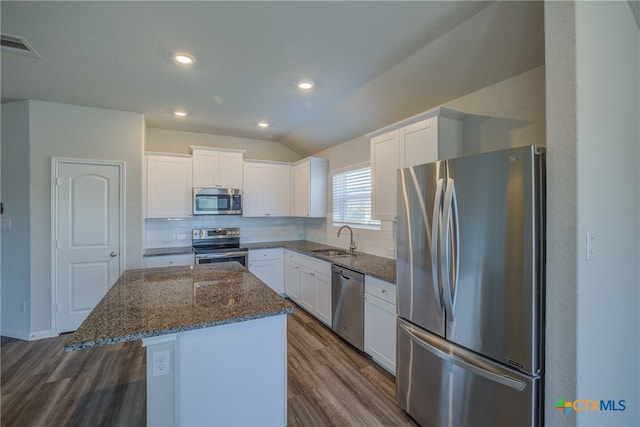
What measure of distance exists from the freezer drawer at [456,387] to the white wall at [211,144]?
3956mm

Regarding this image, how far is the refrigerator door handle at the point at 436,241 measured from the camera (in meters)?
1.77

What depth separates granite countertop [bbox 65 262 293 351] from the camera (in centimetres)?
137

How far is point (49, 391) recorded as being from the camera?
7.73 feet

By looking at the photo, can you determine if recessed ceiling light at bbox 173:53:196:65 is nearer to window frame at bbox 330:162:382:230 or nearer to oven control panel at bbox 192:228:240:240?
window frame at bbox 330:162:382:230

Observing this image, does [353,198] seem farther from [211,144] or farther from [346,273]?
[211,144]

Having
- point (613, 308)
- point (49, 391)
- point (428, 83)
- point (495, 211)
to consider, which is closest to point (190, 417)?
point (49, 391)

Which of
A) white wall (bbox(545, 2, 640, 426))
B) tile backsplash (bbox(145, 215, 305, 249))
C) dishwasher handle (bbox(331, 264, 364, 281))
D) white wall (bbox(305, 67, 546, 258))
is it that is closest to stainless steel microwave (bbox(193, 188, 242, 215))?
tile backsplash (bbox(145, 215, 305, 249))

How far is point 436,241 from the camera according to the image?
1784mm

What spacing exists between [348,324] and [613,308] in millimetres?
2114

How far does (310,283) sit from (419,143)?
91.5 inches

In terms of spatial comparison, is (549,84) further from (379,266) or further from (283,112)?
(283,112)

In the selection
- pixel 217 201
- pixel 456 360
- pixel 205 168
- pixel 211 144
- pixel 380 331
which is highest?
pixel 211 144

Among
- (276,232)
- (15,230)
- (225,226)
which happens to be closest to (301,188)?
(276,232)

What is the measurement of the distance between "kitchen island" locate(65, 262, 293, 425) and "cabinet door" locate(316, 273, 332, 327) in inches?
62.1
